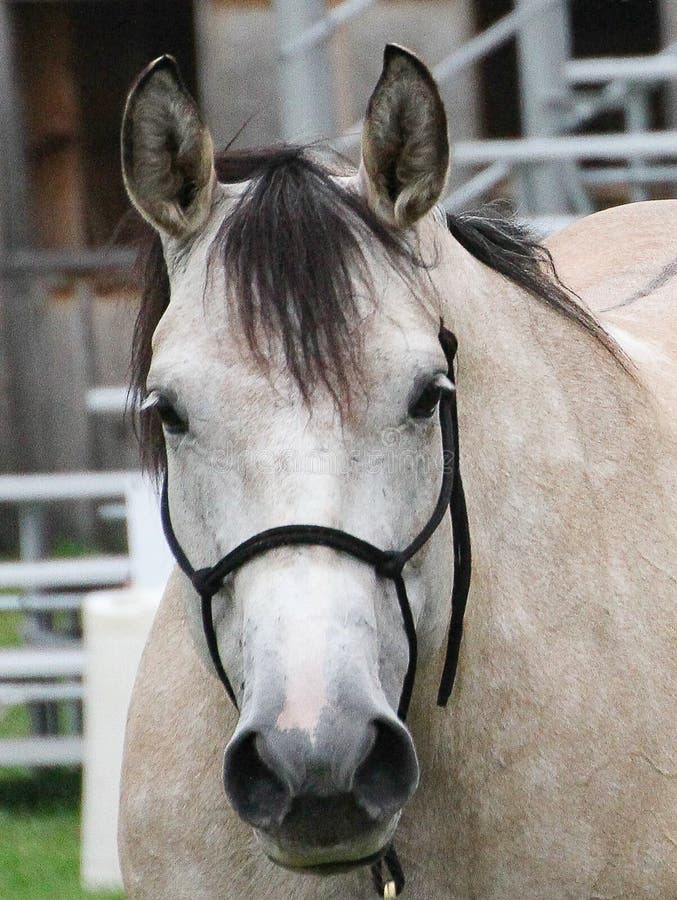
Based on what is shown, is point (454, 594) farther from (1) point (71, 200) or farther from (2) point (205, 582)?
(1) point (71, 200)

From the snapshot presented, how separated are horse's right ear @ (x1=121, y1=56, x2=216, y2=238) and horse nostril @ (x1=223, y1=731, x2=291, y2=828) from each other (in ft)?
2.64

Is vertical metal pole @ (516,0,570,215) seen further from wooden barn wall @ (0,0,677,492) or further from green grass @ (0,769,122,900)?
green grass @ (0,769,122,900)

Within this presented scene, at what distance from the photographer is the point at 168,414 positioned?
7.19 ft

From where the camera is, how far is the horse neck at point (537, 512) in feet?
7.93

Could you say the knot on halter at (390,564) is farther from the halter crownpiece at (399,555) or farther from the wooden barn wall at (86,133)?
the wooden barn wall at (86,133)

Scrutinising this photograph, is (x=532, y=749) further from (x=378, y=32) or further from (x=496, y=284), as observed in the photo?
(x=378, y=32)

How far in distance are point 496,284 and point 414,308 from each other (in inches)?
16.6

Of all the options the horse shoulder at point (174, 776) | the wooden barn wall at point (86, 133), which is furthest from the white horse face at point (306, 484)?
the wooden barn wall at point (86, 133)

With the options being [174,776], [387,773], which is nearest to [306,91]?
[174,776]

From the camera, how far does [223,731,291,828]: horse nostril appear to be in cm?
196

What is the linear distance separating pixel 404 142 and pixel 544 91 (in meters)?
4.75

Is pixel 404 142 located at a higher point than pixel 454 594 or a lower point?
higher

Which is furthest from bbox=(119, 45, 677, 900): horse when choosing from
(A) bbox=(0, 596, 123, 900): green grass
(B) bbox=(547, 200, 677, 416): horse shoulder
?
(A) bbox=(0, 596, 123, 900): green grass

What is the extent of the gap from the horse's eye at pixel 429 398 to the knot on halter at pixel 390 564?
198 mm
